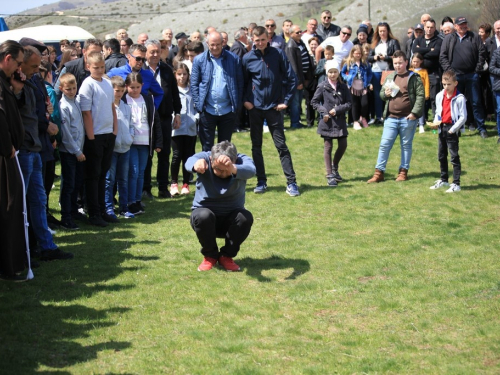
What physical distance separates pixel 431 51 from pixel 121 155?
28.9 ft

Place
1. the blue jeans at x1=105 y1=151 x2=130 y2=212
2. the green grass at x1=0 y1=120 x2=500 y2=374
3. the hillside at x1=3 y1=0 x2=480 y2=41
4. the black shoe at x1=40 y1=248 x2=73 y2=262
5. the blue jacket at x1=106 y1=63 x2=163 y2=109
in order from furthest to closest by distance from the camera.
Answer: the hillside at x1=3 y1=0 x2=480 y2=41 → the blue jacket at x1=106 y1=63 x2=163 y2=109 → the blue jeans at x1=105 y1=151 x2=130 y2=212 → the black shoe at x1=40 y1=248 x2=73 y2=262 → the green grass at x1=0 y1=120 x2=500 y2=374

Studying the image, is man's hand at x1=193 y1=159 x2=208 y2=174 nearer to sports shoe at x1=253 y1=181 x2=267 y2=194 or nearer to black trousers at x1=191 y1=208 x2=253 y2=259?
black trousers at x1=191 y1=208 x2=253 y2=259

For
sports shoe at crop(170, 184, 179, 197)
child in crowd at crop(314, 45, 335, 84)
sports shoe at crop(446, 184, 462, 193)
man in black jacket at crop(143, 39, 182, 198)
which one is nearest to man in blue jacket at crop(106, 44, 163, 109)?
man in black jacket at crop(143, 39, 182, 198)

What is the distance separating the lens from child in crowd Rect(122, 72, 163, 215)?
34.9 ft

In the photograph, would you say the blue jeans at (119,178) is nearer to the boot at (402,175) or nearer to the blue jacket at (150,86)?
the blue jacket at (150,86)

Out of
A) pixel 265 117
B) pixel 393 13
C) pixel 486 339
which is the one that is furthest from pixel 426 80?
pixel 393 13

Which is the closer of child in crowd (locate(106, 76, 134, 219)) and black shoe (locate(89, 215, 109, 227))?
black shoe (locate(89, 215, 109, 227))

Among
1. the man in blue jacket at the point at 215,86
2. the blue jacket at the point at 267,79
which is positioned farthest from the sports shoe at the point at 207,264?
the blue jacket at the point at 267,79

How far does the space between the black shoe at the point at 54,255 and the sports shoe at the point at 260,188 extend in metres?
4.39

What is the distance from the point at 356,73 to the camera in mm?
16766

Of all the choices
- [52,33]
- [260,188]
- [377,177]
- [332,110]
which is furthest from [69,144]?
[52,33]

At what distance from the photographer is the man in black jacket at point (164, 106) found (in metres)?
11.6

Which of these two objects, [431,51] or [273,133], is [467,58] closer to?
[431,51]

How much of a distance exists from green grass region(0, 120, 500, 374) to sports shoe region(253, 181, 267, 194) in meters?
0.79
